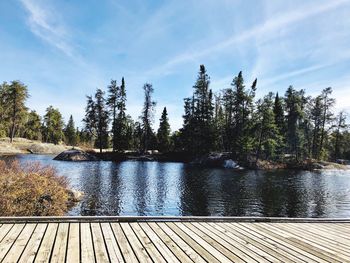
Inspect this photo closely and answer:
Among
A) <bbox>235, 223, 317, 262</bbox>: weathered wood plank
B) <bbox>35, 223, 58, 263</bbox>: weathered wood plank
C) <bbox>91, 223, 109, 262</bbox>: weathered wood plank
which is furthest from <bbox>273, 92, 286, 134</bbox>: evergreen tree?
<bbox>35, 223, 58, 263</bbox>: weathered wood plank

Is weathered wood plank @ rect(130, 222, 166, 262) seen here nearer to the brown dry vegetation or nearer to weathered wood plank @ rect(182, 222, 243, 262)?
weathered wood plank @ rect(182, 222, 243, 262)

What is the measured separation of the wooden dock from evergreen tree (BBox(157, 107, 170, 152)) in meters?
69.8

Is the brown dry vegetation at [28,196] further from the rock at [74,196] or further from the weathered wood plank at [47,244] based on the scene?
the weathered wood plank at [47,244]

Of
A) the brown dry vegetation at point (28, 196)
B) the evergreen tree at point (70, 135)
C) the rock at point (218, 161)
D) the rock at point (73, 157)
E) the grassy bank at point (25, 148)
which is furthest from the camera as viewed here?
the evergreen tree at point (70, 135)

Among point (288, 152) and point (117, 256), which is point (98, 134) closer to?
point (288, 152)

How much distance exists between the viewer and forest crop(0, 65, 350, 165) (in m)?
61.5

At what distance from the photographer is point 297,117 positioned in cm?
6938

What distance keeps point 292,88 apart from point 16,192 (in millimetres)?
71842

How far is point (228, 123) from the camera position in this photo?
6894cm

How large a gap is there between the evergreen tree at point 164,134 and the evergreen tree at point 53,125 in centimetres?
4395

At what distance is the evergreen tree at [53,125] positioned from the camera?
10350 cm

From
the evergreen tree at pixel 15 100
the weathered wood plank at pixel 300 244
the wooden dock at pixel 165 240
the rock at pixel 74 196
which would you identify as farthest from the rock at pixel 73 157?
the weathered wood plank at pixel 300 244

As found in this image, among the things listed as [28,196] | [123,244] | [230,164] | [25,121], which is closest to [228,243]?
[123,244]

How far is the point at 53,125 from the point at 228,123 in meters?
66.7
